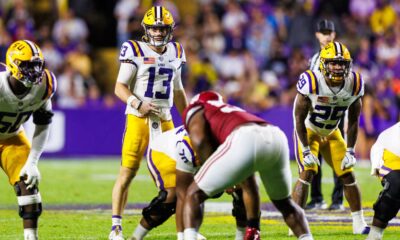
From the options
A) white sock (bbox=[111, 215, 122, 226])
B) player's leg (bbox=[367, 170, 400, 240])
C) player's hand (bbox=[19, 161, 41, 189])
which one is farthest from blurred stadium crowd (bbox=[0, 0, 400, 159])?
player's hand (bbox=[19, 161, 41, 189])

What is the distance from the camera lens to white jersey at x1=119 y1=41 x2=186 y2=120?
793 cm

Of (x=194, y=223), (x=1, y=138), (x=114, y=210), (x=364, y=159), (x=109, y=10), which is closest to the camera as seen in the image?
(x=194, y=223)

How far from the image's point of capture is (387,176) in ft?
21.9

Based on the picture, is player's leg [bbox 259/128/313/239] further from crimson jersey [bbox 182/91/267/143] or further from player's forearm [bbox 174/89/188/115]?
player's forearm [bbox 174/89/188/115]

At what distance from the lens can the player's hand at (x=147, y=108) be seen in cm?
766

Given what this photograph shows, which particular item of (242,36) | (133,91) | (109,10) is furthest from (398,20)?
(133,91)

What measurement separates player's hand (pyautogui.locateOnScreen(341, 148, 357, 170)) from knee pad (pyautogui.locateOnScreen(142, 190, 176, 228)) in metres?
1.96

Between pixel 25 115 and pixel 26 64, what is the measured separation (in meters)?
0.47

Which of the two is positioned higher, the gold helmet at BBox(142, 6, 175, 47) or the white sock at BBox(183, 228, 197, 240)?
the gold helmet at BBox(142, 6, 175, 47)

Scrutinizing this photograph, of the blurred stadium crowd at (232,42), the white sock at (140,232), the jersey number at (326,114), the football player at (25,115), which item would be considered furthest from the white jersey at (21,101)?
the blurred stadium crowd at (232,42)

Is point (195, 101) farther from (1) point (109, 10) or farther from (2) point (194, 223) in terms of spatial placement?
(1) point (109, 10)

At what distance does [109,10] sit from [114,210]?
40.3ft

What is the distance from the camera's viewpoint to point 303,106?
25.9ft

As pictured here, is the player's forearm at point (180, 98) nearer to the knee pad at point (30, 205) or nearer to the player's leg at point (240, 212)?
the player's leg at point (240, 212)
